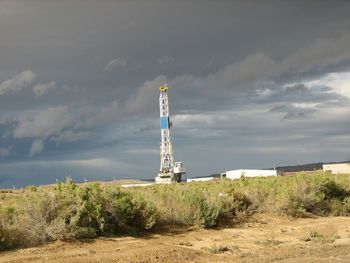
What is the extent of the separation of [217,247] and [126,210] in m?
3.98

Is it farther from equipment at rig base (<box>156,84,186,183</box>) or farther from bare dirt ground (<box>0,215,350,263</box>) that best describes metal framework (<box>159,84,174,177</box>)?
bare dirt ground (<box>0,215,350,263</box>)

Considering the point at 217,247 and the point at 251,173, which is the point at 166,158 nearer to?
the point at 251,173

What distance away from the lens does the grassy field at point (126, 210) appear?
1916 centimetres

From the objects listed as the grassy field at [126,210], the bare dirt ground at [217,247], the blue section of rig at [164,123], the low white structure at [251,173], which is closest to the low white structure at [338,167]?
the low white structure at [251,173]

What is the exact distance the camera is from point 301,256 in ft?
61.2

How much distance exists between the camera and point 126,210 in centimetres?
2150

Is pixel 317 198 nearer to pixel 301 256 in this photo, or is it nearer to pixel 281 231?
pixel 281 231

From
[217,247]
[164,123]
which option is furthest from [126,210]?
[164,123]

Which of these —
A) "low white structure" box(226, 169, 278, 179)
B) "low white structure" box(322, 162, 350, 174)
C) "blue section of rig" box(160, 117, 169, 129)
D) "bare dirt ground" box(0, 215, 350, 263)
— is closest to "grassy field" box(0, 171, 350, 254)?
"bare dirt ground" box(0, 215, 350, 263)

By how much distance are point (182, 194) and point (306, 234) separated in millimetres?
5773

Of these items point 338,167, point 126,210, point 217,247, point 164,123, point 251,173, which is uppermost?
point 164,123

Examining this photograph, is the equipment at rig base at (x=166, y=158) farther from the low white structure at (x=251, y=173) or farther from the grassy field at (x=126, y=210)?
the grassy field at (x=126, y=210)

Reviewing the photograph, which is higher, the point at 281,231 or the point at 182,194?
the point at 182,194

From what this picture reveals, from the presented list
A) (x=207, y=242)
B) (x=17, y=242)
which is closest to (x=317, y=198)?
(x=207, y=242)
